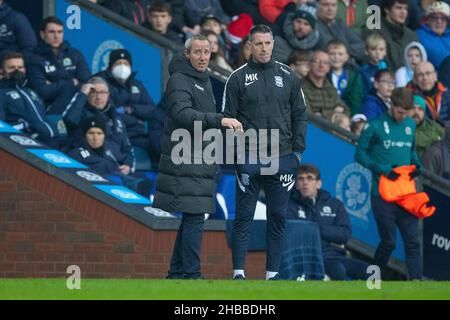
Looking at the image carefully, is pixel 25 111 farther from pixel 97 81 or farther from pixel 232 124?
pixel 232 124

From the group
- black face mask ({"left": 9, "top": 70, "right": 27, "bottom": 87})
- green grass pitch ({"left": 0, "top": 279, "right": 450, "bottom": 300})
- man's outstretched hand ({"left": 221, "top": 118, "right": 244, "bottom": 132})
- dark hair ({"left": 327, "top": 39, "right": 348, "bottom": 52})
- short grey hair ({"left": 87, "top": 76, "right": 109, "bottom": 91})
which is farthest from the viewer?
dark hair ({"left": 327, "top": 39, "right": 348, "bottom": 52})

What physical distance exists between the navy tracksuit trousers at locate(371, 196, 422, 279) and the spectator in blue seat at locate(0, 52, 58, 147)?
3.76 metres

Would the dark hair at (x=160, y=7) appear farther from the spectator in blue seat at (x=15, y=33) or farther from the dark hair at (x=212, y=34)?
the spectator in blue seat at (x=15, y=33)

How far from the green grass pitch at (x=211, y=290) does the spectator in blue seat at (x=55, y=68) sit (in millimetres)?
4918

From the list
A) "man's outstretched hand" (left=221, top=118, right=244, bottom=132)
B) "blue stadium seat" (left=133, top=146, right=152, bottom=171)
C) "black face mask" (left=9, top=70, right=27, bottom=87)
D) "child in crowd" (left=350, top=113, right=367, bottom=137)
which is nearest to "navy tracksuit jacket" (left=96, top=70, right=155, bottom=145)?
"blue stadium seat" (left=133, top=146, right=152, bottom=171)

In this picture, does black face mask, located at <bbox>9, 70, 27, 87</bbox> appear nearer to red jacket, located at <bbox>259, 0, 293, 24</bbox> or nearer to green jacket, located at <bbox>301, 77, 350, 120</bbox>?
green jacket, located at <bbox>301, 77, 350, 120</bbox>

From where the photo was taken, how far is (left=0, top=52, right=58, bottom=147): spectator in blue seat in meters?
18.3

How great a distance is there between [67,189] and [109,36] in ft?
10.3

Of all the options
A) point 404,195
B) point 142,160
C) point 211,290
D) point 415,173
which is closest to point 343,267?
point 404,195

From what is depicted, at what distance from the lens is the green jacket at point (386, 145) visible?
18156 mm

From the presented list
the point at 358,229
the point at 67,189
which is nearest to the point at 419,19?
the point at 358,229

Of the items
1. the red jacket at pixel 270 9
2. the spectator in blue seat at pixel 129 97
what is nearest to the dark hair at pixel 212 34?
the spectator in blue seat at pixel 129 97

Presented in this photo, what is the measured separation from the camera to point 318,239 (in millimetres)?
17188
